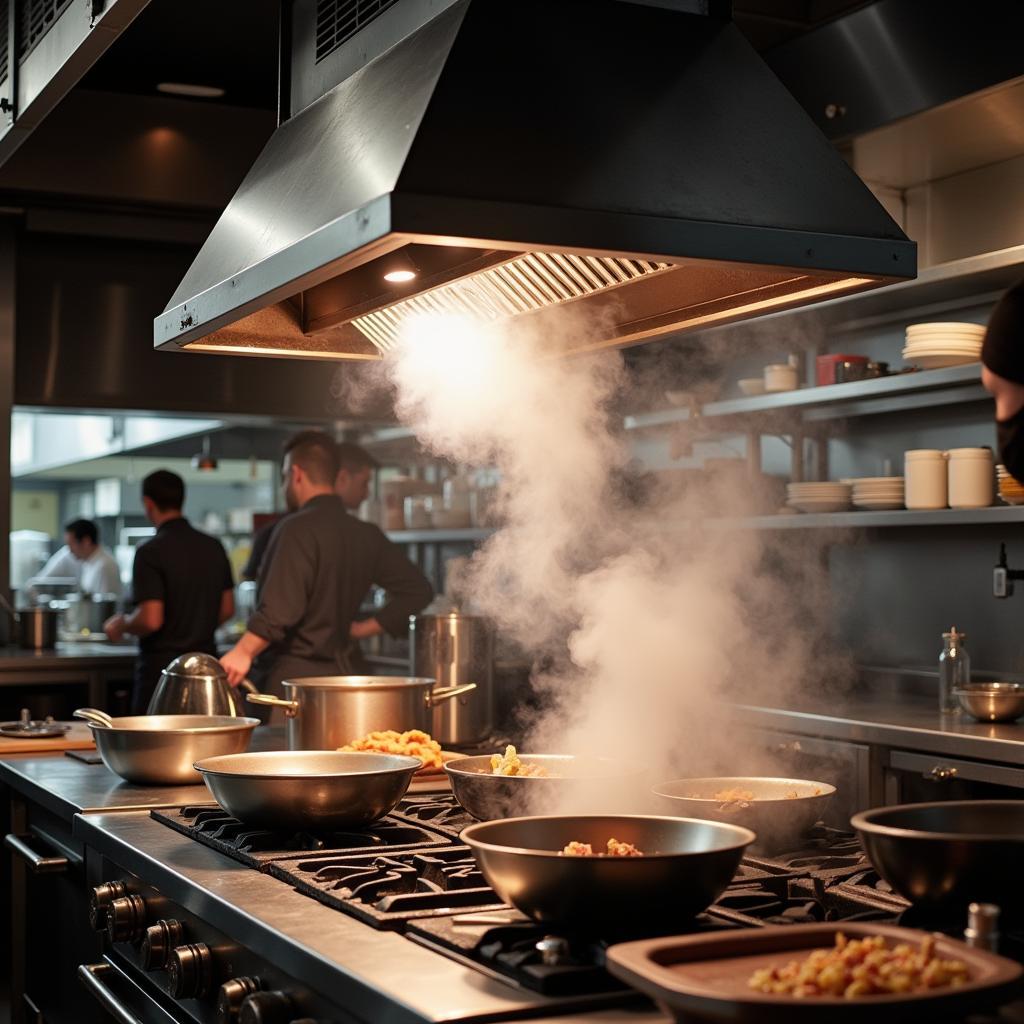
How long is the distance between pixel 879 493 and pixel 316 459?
182 centimetres

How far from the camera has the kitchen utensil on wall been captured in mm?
3258

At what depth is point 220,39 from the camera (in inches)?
176

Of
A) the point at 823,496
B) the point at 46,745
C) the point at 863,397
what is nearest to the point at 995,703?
the point at 823,496

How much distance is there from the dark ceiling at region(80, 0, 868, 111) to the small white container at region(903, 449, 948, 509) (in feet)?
4.36

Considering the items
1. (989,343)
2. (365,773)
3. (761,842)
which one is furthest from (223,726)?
(989,343)

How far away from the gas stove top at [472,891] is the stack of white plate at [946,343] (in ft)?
7.73

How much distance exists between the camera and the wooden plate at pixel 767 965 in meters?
1.01

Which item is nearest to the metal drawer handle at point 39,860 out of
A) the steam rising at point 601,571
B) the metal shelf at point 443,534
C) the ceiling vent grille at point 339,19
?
the steam rising at point 601,571

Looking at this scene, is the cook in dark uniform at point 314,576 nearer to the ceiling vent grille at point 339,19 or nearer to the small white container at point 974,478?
the small white container at point 974,478

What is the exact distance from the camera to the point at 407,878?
1747 millimetres

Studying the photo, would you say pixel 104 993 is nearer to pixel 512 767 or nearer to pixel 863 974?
pixel 512 767

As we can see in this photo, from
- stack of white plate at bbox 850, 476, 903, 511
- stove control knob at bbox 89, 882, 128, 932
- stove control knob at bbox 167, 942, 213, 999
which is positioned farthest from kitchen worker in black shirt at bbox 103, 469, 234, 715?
stove control knob at bbox 167, 942, 213, 999

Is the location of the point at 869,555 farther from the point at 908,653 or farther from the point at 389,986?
the point at 389,986

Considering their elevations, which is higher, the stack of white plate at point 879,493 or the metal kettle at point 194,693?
the stack of white plate at point 879,493
